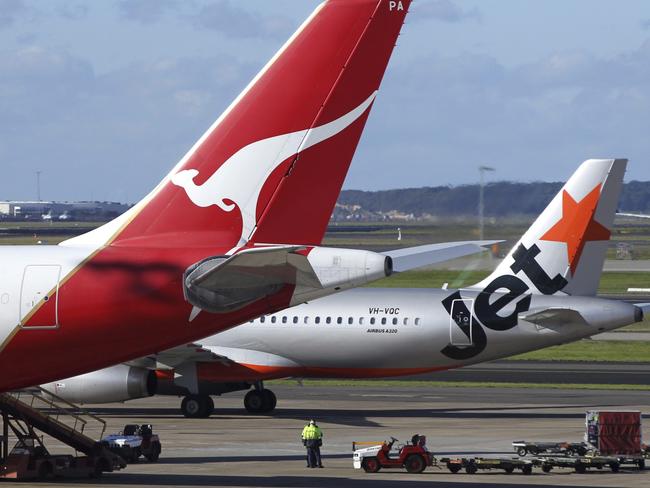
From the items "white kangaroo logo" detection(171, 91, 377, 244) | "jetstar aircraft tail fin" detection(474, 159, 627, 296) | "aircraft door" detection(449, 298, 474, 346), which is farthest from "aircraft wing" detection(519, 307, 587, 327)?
"white kangaroo logo" detection(171, 91, 377, 244)

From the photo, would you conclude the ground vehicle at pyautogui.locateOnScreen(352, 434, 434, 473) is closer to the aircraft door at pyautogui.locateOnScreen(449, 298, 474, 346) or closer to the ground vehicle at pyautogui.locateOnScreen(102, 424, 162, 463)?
the ground vehicle at pyautogui.locateOnScreen(102, 424, 162, 463)

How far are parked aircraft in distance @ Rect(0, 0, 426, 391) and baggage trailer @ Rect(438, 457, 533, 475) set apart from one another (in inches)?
438

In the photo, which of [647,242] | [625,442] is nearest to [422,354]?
[625,442]

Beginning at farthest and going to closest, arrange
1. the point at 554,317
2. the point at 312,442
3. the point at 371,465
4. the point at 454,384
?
the point at 454,384 < the point at 554,317 < the point at 312,442 < the point at 371,465

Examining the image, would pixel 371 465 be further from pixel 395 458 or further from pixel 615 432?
pixel 615 432

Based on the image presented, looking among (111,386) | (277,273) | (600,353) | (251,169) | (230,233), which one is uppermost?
(600,353)

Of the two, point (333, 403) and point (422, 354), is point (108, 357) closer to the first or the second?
point (422, 354)

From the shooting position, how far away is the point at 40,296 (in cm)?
2834

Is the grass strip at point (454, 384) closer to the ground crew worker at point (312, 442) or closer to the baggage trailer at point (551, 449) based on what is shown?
the baggage trailer at point (551, 449)

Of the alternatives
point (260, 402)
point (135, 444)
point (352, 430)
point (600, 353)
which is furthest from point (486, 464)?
point (600, 353)

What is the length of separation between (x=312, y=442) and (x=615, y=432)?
902cm

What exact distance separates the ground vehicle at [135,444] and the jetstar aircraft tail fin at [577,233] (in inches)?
745

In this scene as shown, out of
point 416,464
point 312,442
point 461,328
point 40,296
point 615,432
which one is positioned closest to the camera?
point 40,296

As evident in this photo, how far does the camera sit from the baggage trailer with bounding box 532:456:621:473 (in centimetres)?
3722
